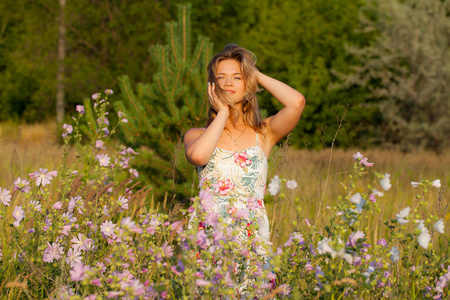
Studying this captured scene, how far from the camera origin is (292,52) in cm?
1540

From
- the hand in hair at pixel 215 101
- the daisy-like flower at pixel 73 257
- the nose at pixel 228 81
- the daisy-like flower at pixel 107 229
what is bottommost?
the daisy-like flower at pixel 73 257

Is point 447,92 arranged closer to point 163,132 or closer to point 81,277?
point 163,132

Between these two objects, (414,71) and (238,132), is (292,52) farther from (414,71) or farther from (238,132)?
(238,132)

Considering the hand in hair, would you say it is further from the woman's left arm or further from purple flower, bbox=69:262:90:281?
purple flower, bbox=69:262:90:281

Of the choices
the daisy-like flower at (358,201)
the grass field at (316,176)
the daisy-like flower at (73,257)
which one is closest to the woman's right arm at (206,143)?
the grass field at (316,176)

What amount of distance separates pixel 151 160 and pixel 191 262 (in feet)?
10.2

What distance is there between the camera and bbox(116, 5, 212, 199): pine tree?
458 cm

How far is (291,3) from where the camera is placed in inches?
620

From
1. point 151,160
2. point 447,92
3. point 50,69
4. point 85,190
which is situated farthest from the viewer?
point 50,69

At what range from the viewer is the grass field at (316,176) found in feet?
9.95

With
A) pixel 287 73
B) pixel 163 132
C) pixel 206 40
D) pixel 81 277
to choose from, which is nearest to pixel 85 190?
pixel 81 277

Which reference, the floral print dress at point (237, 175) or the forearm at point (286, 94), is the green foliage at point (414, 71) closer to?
A: the forearm at point (286, 94)

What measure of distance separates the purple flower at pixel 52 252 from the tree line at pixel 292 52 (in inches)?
321

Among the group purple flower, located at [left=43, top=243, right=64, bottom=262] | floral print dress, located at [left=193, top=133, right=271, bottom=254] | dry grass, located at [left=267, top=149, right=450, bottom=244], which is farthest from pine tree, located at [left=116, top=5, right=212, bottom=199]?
purple flower, located at [left=43, top=243, right=64, bottom=262]
